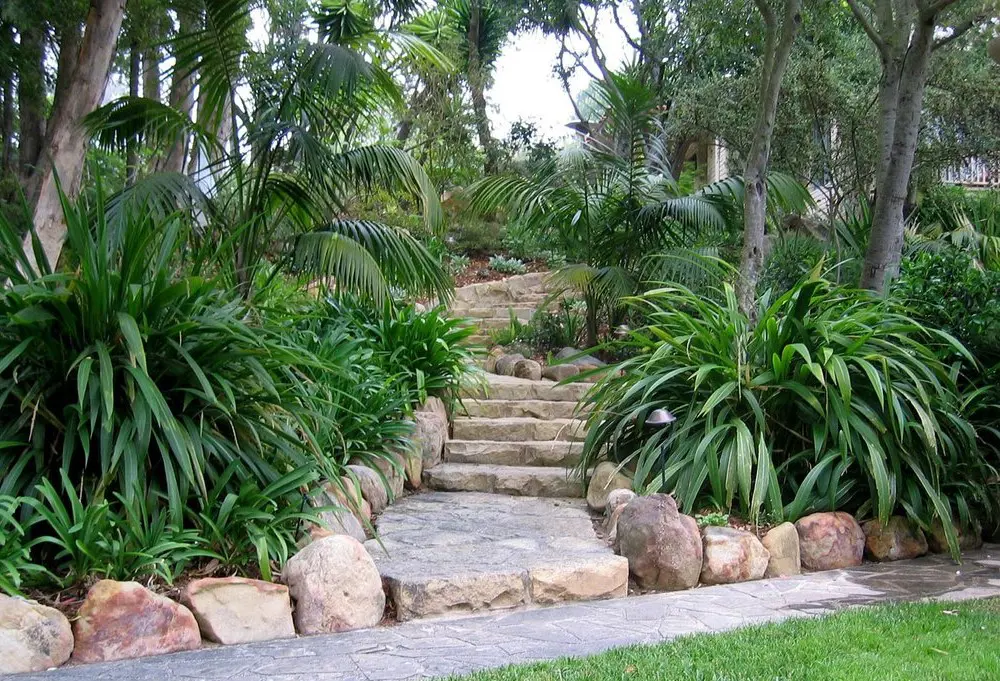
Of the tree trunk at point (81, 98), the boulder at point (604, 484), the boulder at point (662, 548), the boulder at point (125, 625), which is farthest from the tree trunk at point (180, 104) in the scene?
the boulder at point (662, 548)

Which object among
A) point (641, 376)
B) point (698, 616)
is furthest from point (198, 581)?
point (641, 376)

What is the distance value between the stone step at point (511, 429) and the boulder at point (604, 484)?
1.29 m

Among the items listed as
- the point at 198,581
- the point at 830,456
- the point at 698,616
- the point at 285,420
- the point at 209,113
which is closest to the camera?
the point at 198,581

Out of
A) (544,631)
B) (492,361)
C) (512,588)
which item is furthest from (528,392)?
(544,631)

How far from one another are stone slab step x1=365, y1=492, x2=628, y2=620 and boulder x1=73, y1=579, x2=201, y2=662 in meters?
1.08

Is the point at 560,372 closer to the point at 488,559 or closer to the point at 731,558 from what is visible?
the point at 731,558

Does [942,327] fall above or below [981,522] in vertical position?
above

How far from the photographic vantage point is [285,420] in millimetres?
4922

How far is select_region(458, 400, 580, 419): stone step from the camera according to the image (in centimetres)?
809

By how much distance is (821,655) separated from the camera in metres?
3.35

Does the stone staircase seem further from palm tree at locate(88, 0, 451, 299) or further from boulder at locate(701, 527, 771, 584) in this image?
palm tree at locate(88, 0, 451, 299)

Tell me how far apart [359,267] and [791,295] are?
9.75ft

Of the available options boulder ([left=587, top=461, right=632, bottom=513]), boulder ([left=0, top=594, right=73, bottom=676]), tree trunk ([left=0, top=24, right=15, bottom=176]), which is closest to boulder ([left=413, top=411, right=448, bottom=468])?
boulder ([left=587, top=461, right=632, bottom=513])

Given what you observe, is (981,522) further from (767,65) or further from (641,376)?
(767,65)
